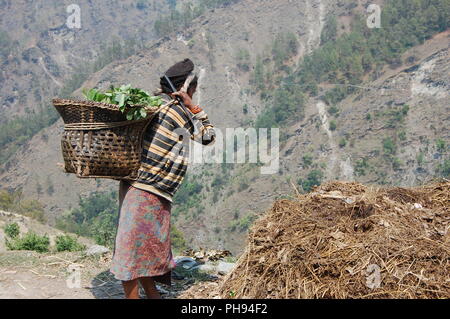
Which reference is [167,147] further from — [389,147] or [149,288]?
[389,147]

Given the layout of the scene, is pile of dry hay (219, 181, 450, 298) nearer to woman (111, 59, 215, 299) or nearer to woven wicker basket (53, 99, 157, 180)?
woman (111, 59, 215, 299)

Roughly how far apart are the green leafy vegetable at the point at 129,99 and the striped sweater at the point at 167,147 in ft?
0.32

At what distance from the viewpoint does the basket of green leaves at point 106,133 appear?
2705 millimetres

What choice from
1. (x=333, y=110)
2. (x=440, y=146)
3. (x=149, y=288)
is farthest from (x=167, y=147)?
(x=333, y=110)

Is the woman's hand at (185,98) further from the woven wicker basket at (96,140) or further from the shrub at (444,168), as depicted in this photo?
the shrub at (444,168)

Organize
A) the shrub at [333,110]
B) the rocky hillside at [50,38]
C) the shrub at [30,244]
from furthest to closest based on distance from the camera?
1. the rocky hillside at [50,38]
2. the shrub at [333,110]
3. the shrub at [30,244]

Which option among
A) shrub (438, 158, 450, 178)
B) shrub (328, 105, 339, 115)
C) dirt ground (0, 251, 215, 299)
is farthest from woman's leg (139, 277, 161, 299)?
shrub (328, 105, 339, 115)

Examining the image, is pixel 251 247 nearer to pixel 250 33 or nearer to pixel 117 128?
pixel 117 128

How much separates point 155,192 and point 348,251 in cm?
116

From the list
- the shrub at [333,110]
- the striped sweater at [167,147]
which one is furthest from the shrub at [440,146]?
the striped sweater at [167,147]

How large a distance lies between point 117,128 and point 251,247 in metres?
1.14

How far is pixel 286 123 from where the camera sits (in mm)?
40406
